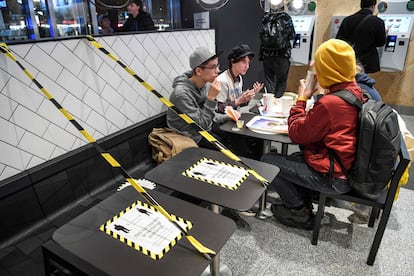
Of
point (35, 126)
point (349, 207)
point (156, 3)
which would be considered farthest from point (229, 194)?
point (156, 3)

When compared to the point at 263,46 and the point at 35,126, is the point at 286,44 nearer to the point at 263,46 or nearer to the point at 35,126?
the point at 263,46

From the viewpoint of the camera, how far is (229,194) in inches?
56.0

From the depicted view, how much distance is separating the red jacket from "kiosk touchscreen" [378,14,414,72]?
10.2 feet

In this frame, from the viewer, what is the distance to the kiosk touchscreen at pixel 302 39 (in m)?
4.69

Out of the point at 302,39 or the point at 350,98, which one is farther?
the point at 302,39

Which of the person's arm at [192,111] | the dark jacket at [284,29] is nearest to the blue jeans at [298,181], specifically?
the person's arm at [192,111]

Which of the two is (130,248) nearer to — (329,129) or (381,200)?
(329,129)

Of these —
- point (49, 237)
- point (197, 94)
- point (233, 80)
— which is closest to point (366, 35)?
point (233, 80)

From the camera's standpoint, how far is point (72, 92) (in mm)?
2111

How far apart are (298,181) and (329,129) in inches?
17.2

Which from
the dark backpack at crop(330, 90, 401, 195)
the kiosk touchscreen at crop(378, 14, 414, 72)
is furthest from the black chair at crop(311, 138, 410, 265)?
the kiosk touchscreen at crop(378, 14, 414, 72)

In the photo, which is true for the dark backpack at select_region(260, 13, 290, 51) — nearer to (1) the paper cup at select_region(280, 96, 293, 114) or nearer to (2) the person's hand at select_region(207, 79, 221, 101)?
(1) the paper cup at select_region(280, 96, 293, 114)

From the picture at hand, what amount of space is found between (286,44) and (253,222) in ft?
9.00

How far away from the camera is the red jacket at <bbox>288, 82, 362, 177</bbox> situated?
→ 1695mm
